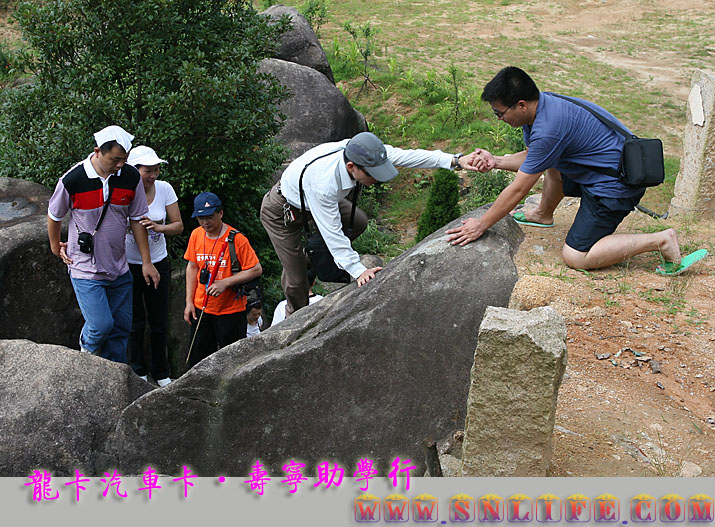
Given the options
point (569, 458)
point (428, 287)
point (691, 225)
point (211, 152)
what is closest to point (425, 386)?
point (428, 287)

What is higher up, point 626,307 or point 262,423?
point 626,307

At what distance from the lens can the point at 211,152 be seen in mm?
8055

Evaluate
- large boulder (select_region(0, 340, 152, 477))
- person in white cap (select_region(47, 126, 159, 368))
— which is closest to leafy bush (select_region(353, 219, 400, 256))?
person in white cap (select_region(47, 126, 159, 368))

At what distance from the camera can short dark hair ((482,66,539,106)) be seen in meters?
4.69

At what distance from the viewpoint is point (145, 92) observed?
24.9ft

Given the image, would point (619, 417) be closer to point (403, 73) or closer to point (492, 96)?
point (492, 96)

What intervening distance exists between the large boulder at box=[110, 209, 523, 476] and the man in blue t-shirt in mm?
346

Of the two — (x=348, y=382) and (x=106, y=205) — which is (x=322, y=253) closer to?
(x=348, y=382)

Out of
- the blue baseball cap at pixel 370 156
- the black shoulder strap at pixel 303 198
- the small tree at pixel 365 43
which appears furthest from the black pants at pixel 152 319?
the small tree at pixel 365 43

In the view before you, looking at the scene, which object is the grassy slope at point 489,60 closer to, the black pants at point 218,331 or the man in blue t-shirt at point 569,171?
the man in blue t-shirt at point 569,171

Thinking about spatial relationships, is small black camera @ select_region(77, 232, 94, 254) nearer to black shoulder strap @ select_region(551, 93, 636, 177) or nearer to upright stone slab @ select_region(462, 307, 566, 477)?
upright stone slab @ select_region(462, 307, 566, 477)

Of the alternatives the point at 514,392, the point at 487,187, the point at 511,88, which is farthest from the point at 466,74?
the point at 514,392

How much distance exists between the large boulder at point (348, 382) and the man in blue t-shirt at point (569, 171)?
35 cm

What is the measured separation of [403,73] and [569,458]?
1218cm
